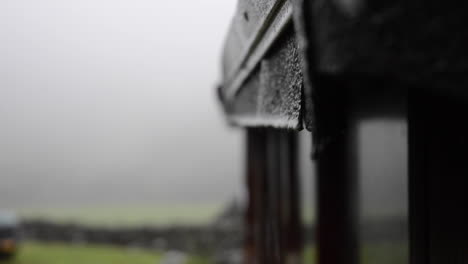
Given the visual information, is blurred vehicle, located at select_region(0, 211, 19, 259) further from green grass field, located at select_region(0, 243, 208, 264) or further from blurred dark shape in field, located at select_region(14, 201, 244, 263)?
blurred dark shape in field, located at select_region(14, 201, 244, 263)

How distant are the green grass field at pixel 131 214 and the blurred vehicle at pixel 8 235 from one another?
282 cm

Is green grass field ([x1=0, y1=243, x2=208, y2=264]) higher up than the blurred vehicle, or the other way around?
the blurred vehicle

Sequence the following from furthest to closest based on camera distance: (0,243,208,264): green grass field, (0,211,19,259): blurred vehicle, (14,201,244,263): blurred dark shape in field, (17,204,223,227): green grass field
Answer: (17,204,223,227): green grass field → (14,201,244,263): blurred dark shape in field → (0,243,208,264): green grass field → (0,211,19,259): blurred vehicle

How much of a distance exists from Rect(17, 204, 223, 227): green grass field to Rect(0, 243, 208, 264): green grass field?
2.95ft

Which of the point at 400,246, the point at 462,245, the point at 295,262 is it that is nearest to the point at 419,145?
the point at 462,245

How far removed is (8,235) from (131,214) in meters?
4.18

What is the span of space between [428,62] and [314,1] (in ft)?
0.28

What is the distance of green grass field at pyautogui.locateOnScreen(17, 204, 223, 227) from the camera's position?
36.5 feet

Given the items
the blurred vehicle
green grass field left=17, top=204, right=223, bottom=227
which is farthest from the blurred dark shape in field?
the blurred vehicle

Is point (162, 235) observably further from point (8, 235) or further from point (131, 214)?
point (8, 235)

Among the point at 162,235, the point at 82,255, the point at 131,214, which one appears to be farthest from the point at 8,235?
the point at 131,214

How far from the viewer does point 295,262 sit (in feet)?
5.68

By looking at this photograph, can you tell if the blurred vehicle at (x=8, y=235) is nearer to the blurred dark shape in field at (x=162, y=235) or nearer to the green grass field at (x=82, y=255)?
the green grass field at (x=82, y=255)

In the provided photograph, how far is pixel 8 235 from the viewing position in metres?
8.30
